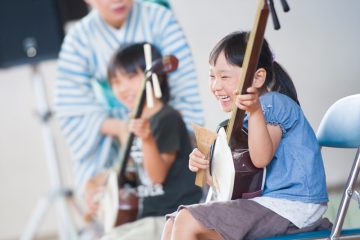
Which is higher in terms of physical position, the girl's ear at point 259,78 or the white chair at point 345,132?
the girl's ear at point 259,78

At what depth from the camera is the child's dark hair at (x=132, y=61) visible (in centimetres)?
153

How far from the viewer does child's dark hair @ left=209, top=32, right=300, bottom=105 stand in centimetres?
108

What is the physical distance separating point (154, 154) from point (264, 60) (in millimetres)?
572

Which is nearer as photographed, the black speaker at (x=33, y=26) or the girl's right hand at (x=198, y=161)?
the girl's right hand at (x=198, y=161)

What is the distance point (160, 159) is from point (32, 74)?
75 cm

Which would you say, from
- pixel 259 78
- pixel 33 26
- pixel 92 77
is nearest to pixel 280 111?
pixel 259 78

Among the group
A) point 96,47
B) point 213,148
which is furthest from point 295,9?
point 96,47

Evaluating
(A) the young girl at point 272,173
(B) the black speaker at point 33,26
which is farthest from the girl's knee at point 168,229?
(B) the black speaker at point 33,26

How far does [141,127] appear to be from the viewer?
5.44 feet

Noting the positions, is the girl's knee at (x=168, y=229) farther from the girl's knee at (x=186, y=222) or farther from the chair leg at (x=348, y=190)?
the chair leg at (x=348, y=190)

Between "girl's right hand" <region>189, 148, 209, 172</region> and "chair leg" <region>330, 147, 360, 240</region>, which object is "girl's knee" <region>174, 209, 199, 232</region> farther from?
"chair leg" <region>330, 147, 360, 240</region>

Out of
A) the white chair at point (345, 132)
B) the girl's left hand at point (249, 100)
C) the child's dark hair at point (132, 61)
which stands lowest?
the white chair at point (345, 132)

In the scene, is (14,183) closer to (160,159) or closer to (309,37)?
(160,159)

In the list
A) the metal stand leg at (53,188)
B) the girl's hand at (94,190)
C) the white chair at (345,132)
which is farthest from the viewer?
the metal stand leg at (53,188)
